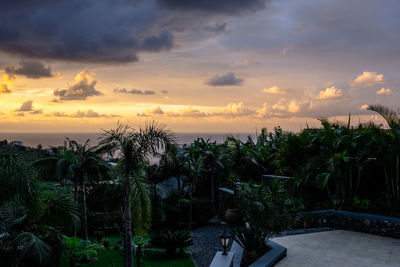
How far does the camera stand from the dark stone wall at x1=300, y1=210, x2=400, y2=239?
32.4ft

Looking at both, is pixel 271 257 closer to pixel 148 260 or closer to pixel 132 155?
pixel 132 155

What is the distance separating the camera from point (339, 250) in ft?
28.7

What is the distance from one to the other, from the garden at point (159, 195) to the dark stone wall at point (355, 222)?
4.4 inches

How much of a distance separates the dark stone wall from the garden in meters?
0.11

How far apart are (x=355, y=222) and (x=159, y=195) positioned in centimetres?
949

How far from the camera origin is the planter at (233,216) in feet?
55.3

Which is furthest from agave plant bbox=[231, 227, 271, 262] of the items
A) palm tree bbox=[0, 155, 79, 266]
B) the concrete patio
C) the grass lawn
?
the grass lawn

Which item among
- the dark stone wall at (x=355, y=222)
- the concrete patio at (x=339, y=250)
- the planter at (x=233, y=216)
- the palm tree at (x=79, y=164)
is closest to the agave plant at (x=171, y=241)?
the palm tree at (x=79, y=164)

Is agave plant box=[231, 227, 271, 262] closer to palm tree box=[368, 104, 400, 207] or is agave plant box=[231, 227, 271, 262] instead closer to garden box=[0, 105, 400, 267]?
garden box=[0, 105, 400, 267]

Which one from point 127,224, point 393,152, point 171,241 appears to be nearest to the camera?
point 127,224

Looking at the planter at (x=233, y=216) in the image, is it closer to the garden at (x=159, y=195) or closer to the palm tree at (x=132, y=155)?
the garden at (x=159, y=195)

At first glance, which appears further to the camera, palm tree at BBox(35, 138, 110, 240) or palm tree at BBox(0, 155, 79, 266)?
palm tree at BBox(35, 138, 110, 240)

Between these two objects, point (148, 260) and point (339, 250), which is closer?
point (339, 250)

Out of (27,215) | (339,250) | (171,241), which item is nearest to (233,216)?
(171,241)
